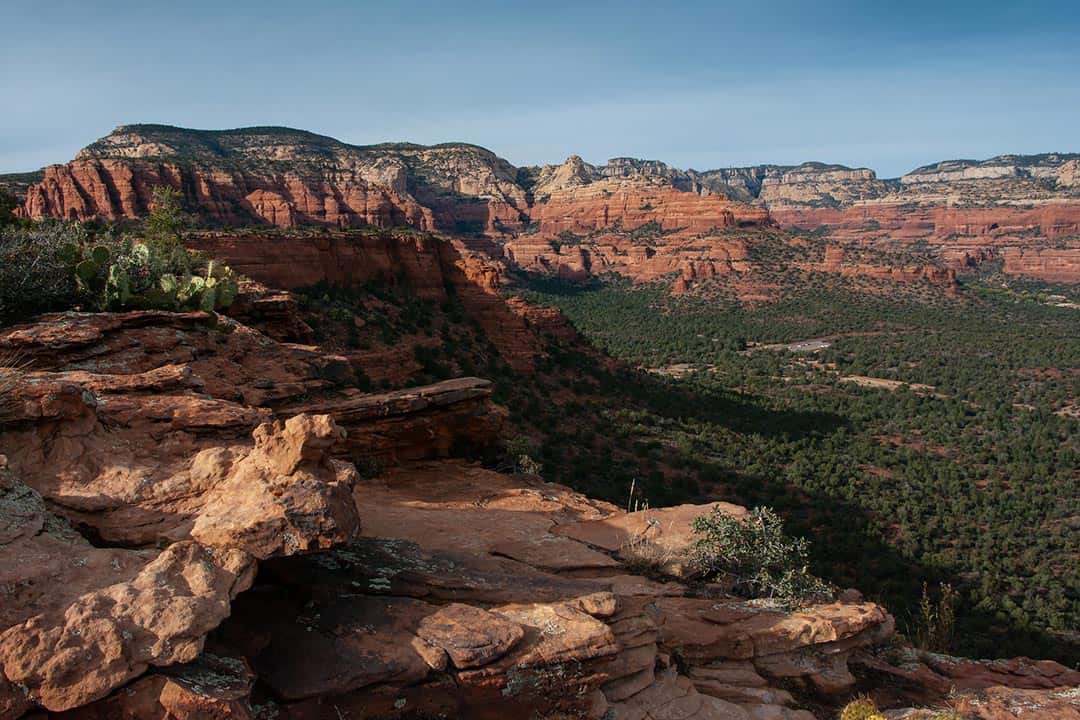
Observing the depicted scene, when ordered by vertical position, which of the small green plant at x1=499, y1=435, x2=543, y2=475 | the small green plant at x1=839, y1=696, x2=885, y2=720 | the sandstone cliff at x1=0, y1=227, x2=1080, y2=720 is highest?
the sandstone cliff at x1=0, y1=227, x2=1080, y2=720

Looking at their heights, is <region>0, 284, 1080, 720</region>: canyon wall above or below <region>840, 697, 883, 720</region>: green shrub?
above

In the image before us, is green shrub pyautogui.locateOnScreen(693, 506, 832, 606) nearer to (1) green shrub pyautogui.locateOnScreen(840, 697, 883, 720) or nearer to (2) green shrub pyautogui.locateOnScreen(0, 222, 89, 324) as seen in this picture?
(1) green shrub pyautogui.locateOnScreen(840, 697, 883, 720)

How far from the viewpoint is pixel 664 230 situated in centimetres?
11512

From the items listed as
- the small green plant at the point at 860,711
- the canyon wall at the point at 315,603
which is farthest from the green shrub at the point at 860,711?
the canyon wall at the point at 315,603

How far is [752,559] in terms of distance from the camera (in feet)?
33.9

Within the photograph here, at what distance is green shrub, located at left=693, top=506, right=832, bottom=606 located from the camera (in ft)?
32.1

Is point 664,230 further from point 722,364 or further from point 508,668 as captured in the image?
point 508,668

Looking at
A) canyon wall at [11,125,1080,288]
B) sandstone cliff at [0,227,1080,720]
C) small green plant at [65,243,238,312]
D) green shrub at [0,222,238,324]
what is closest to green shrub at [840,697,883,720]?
sandstone cliff at [0,227,1080,720]

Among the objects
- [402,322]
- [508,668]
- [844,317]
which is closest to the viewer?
[508,668]

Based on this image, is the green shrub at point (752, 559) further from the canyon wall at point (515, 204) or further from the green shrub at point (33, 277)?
the canyon wall at point (515, 204)

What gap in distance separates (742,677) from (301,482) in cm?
580

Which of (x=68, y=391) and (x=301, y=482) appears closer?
(x=301, y=482)

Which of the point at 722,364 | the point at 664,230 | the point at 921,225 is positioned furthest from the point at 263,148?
the point at 921,225

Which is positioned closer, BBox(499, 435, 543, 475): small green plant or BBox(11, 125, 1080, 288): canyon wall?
BBox(499, 435, 543, 475): small green plant
